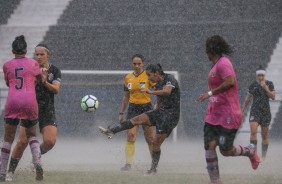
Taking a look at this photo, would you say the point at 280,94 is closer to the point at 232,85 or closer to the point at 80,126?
the point at 80,126

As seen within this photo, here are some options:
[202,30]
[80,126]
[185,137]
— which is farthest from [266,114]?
[202,30]

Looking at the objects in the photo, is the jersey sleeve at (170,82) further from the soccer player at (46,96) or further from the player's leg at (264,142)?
the player's leg at (264,142)

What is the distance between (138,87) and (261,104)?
3.24 m

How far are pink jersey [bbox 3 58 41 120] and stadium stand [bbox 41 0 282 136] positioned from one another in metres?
12.1

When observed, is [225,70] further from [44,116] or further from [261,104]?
[261,104]

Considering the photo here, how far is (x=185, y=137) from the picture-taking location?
22.5 m

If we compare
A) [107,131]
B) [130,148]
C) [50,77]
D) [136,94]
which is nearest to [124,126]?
[107,131]

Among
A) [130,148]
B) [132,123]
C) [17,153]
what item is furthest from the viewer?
[130,148]

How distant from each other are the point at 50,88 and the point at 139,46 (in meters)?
15.7

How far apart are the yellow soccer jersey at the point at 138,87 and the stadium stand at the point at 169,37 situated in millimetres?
7599

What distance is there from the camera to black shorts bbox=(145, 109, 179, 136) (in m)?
13.1

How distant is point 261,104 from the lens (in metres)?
17.0

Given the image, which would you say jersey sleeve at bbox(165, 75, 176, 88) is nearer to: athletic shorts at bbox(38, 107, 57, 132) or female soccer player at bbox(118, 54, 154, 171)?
female soccer player at bbox(118, 54, 154, 171)

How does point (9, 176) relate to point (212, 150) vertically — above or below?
below
